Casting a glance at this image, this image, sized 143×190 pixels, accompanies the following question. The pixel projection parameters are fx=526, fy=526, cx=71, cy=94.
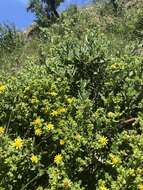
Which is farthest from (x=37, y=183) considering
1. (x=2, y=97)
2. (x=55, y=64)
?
(x=55, y=64)

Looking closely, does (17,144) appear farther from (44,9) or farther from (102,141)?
(44,9)

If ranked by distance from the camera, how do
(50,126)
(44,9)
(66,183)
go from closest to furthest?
1. (66,183)
2. (50,126)
3. (44,9)

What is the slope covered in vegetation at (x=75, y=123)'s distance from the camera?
419 cm

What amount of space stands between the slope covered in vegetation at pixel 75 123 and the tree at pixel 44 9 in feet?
66.1

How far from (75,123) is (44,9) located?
2352 cm

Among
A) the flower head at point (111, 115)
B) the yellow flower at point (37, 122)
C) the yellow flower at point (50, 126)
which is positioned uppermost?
the flower head at point (111, 115)

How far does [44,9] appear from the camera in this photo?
27.4 metres

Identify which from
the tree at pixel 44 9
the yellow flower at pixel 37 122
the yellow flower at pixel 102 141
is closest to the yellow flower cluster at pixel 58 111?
the yellow flower at pixel 37 122

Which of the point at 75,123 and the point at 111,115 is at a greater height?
the point at 111,115

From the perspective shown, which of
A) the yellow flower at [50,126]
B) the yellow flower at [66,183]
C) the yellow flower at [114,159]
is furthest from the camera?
the yellow flower at [50,126]

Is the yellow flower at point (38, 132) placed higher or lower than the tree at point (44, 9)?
lower

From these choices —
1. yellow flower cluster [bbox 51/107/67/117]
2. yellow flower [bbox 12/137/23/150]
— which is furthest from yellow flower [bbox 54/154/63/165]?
yellow flower cluster [bbox 51/107/67/117]

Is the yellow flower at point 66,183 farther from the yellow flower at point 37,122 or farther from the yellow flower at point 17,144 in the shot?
the yellow flower at point 37,122

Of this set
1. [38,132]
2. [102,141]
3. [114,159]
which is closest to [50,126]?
[38,132]
